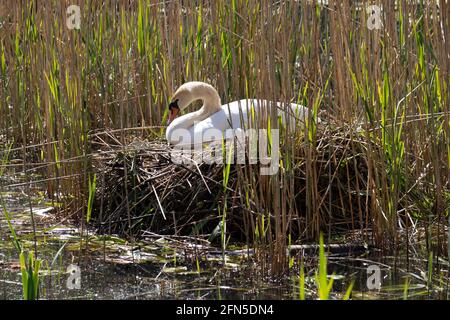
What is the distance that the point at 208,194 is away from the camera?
4.37 meters

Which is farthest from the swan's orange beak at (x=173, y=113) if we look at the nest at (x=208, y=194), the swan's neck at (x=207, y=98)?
the nest at (x=208, y=194)

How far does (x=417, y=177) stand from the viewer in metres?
4.24

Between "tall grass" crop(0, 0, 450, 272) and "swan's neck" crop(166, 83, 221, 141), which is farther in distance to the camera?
"swan's neck" crop(166, 83, 221, 141)

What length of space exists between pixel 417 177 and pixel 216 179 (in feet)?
3.10

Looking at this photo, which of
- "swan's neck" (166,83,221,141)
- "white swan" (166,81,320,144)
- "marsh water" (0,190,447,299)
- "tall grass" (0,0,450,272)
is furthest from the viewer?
"swan's neck" (166,83,221,141)

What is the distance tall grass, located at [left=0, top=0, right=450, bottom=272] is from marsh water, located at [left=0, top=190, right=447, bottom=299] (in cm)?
15

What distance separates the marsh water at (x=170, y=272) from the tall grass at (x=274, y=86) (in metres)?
0.15

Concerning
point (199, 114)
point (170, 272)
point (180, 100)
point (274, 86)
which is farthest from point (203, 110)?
point (274, 86)

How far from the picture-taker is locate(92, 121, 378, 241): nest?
4214 mm

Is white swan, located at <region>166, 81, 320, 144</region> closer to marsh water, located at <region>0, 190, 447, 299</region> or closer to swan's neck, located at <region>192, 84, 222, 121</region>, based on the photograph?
swan's neck, located at <region>192, 84, 222, 121</region>

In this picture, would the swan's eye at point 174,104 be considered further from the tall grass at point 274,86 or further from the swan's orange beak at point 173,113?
the tall grass at point 274,86

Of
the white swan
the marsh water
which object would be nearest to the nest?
the marsh water
